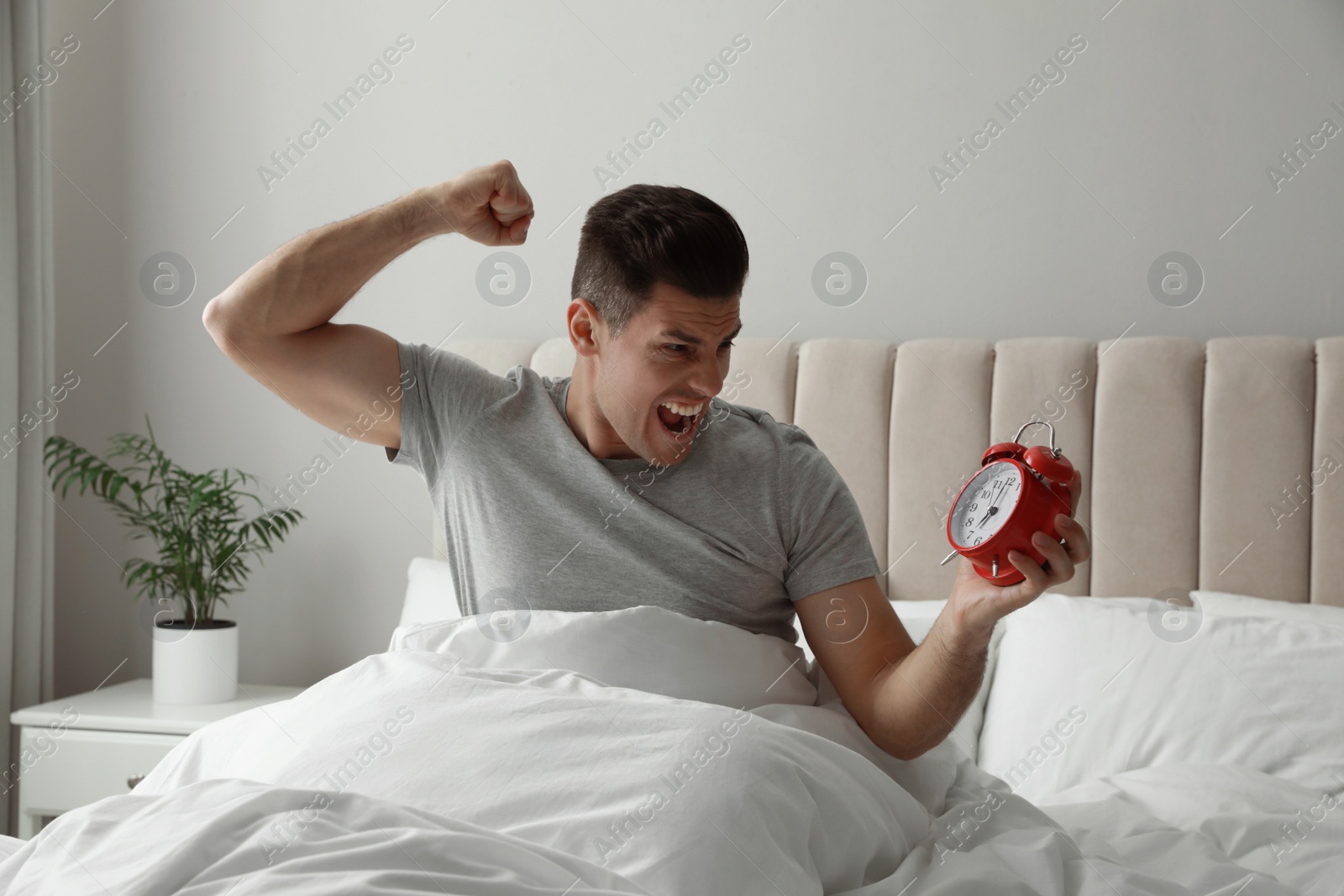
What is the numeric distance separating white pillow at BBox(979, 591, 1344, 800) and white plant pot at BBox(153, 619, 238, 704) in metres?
1.55

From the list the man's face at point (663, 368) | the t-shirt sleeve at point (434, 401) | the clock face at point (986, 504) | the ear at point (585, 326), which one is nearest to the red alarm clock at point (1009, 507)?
the clock face at point (986, 504)

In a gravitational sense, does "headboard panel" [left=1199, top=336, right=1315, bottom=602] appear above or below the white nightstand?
above

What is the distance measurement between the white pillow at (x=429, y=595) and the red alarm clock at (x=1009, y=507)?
4.08ft

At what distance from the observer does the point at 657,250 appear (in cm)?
134

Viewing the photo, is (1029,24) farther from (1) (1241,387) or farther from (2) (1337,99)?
(1) (1241,387)

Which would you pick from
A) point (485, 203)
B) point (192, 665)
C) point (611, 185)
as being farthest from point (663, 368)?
point (192, 665)

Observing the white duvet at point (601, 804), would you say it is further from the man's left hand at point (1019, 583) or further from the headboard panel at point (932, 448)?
the headboard panel at point (932, 448)

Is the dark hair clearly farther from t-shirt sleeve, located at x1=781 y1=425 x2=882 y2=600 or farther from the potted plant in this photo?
the potted plant

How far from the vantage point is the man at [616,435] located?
4.42ft

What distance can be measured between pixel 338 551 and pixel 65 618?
79 cm

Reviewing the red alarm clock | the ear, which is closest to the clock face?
the red alarm clock

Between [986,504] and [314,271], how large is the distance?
86 centimetres

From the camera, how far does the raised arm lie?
4.42 feet

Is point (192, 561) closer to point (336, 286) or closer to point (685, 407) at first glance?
point (336, 286)
